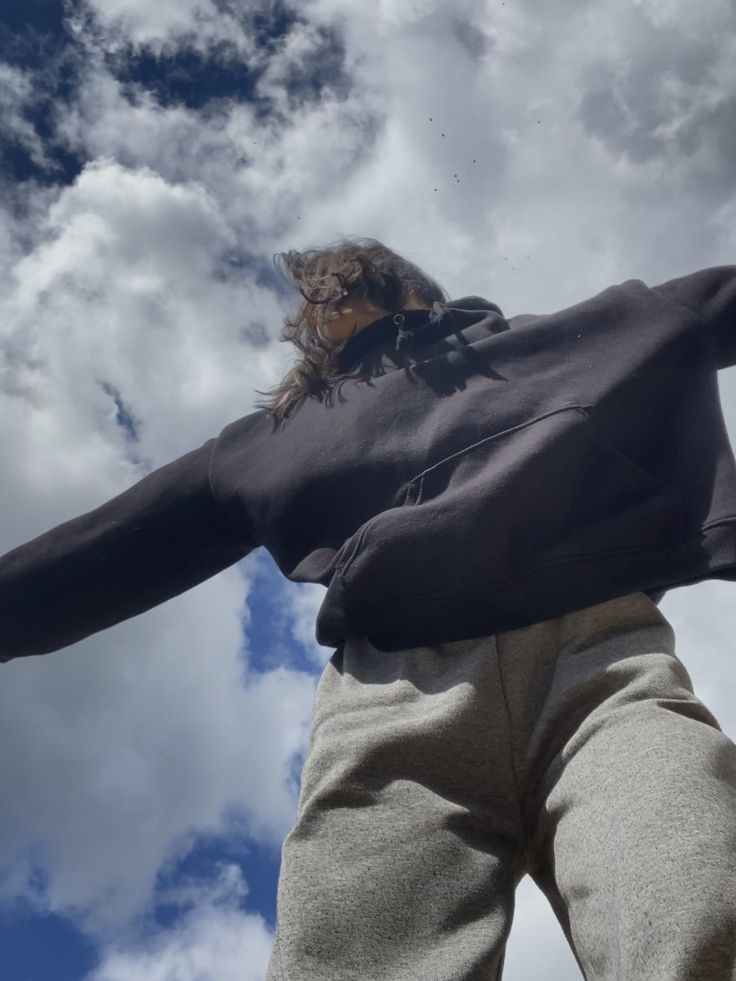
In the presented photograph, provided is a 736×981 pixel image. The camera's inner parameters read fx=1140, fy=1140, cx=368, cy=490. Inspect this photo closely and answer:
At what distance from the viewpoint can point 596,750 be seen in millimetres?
1843

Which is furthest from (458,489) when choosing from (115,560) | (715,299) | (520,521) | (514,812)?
(115,560)

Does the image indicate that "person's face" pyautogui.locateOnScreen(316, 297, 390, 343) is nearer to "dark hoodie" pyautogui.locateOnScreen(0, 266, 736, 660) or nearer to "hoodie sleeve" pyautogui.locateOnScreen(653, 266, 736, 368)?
"dark hoodie" pyautogui.locateOnScreen(0, 266, 736, 660)

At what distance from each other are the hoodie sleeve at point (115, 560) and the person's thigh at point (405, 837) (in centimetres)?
91

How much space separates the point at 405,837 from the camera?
1.83m

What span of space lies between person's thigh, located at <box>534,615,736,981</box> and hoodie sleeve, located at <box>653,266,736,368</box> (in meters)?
0.83

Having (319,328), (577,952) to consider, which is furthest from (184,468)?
(577,952)

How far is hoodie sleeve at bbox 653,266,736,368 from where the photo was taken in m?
2.57

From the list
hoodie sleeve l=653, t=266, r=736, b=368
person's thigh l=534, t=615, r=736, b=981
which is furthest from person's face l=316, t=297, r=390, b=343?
person's thigh l=534, t=615, r=736, b=981

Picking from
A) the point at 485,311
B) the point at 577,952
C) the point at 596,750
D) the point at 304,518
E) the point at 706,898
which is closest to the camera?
the point at 706,898

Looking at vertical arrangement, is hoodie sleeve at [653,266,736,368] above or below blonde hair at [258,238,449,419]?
below

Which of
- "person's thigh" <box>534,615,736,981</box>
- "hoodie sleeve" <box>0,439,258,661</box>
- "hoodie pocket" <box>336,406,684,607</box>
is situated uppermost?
"hoodie sleeve" <box>0,439,258,661</box>

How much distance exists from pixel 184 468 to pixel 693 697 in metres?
1.54

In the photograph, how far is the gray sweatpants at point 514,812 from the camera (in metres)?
1.56

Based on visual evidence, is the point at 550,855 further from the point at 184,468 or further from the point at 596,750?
the point at 184,468
